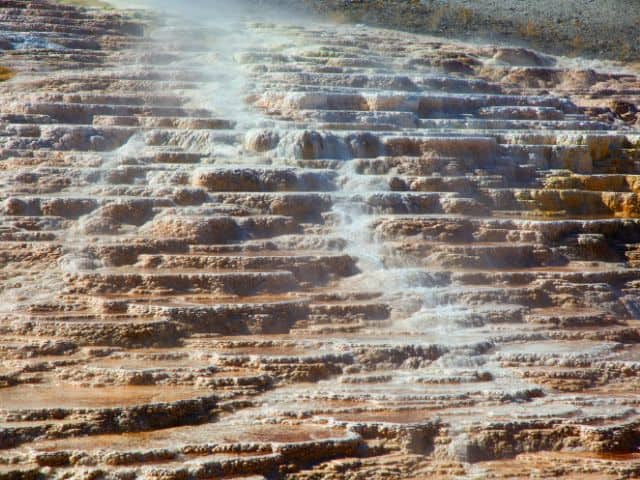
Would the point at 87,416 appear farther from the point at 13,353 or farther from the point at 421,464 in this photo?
the point at 421,464

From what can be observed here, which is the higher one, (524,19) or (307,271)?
(524,19)

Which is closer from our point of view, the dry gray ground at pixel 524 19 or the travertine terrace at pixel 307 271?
the travertine terrace at pixel 307 271

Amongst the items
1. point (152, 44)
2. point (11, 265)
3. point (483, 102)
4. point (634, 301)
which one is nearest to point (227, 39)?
point (152, 44)

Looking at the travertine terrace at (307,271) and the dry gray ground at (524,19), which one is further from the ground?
the dry gray ground at (524,19)

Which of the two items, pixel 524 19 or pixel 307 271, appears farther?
pixel 524 19

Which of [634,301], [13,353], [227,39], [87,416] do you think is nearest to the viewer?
[87,416]

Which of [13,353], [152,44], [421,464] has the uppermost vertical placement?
[152,44]

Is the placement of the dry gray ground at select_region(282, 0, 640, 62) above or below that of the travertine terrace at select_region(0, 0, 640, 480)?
above

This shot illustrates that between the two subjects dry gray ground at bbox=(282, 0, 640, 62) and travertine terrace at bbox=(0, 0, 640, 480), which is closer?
travertine terrace at bbox=(0, 0, 640, 480)
